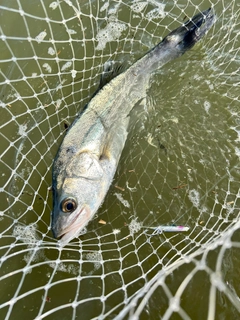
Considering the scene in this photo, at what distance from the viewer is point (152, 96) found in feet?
11.5

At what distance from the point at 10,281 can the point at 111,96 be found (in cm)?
200

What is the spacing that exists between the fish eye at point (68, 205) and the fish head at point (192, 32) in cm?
174

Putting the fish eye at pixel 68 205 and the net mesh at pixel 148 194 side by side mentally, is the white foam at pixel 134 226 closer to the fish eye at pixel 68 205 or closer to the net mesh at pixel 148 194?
the net mesh at pixel 148 194

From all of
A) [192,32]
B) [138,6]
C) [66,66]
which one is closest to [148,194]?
[192,32]

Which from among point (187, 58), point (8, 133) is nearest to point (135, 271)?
point (8, 133)

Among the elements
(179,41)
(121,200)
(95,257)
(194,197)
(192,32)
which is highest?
(192,32)

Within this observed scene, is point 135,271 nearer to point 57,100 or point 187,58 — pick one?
point 57,100

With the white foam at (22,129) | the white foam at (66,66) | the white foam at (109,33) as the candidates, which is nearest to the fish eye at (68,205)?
the white foam at (22,129)

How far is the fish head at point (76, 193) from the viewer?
271 cm

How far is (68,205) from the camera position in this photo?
2719mm

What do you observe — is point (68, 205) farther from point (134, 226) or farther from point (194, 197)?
point (194, 197)

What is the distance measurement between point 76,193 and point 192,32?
185 centimetres

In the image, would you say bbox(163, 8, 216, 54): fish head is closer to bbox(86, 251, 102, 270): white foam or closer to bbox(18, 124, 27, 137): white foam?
bbox(18, 124, 27, 137): white foam

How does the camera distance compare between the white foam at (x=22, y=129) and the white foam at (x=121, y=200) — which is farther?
the white foam at (x=22, y=129)
